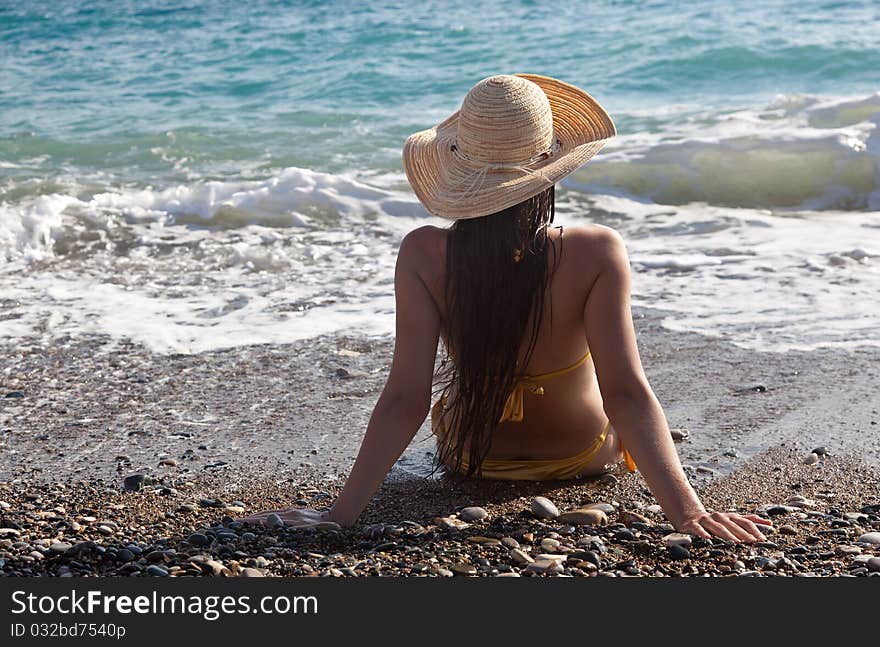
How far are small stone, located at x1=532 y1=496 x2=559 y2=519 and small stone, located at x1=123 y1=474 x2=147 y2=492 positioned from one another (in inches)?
53.1

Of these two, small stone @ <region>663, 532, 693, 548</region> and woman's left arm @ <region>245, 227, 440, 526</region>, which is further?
woman's left arm @ <region>245, 227, 440, 526</region>

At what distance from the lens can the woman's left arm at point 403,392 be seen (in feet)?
9.25

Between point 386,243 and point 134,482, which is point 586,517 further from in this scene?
point 386,243

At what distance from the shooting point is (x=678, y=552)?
2.60 meters

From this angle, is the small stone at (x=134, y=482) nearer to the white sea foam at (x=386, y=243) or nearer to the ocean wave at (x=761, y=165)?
the white sea foam at (x=386, y=243)

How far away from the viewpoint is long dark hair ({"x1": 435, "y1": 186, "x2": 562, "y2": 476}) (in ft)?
9.16

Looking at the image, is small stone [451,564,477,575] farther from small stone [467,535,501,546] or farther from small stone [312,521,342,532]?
small stone [312,521,342,532]

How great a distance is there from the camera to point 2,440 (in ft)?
12.9

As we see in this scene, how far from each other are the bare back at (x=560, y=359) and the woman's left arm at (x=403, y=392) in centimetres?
4

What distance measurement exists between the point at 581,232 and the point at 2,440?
2.43m

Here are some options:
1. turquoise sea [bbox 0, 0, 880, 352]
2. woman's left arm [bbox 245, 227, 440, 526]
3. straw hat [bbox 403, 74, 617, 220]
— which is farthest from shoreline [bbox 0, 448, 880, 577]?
turquoise sea [bbox 0, 0, 880, 352]

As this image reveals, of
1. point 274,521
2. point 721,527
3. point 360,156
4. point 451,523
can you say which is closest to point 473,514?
point 451,523

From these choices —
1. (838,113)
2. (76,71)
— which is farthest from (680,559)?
(76,71)

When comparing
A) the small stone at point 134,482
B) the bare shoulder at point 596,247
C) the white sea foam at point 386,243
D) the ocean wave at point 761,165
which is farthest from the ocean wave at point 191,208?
the bare shoulder at point 596,247
